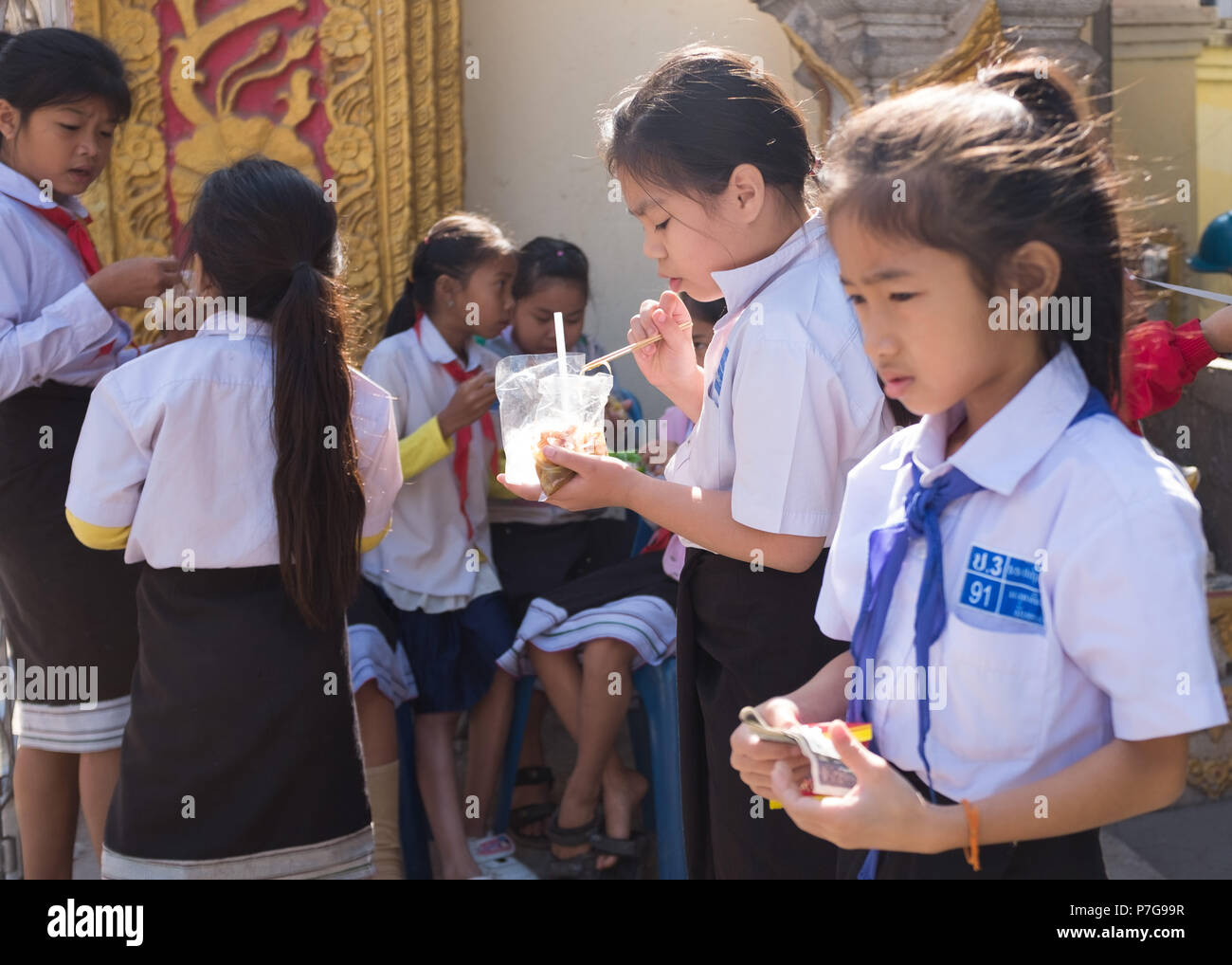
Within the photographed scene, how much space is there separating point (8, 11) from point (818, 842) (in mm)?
2982

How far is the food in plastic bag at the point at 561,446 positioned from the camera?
5.91ft

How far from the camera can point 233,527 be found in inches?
82.0

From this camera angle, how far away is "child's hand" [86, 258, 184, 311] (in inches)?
97.2

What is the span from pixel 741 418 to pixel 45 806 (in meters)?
1.94

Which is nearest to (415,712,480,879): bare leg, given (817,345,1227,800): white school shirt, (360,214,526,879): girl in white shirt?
(360,214,526,879): girl in white shirt

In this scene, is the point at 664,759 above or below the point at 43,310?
below

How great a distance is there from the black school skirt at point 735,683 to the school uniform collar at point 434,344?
5.20 feet

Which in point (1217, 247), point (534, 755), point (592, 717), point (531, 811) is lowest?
point (531, 811)

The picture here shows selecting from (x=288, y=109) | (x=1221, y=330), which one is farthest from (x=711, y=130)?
(x=288, y=109)

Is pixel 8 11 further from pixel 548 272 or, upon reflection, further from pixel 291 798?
pixel 291 798

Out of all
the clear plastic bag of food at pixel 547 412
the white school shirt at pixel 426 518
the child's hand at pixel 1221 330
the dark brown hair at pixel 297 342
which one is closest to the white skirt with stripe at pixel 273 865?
the dark brown hair at pixel 297 342

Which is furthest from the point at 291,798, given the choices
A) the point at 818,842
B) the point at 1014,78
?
the point at 1014,78

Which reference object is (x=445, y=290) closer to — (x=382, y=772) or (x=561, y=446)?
(x=382, y=772)

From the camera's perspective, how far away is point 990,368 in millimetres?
1195
